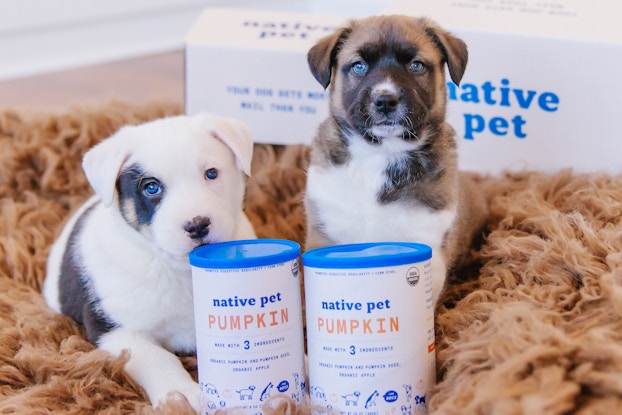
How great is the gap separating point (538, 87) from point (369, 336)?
1.35 metres

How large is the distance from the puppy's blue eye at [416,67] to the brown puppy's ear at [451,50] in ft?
0.29

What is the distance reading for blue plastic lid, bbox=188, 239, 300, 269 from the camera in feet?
6.28

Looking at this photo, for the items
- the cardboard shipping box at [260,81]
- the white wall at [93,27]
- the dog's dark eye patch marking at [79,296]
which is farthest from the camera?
the white wall at [93,27]

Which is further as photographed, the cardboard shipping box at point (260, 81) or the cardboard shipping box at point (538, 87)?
the cardboard shipping box at point (260, 81)

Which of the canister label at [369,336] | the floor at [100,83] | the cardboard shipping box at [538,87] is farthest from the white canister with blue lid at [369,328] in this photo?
the floor at [100,83]

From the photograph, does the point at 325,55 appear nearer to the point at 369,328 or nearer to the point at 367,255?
the point at 367,255

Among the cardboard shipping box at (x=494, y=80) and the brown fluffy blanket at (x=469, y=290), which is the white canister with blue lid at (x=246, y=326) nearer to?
the brown fluffy blanket at (x=469, y=290)

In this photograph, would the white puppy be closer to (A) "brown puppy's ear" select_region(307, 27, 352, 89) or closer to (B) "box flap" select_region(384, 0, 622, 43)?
(A) "brown puppy's ear" select_region(307, 27, 352, 89)

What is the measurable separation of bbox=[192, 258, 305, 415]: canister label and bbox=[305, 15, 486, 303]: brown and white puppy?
1.36 feet

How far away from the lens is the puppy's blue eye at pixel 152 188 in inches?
86.4

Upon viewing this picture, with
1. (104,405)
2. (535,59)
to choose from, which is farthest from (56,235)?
(535,59)

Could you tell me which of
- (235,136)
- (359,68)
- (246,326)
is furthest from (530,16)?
(246,326)

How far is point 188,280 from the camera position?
2.41m

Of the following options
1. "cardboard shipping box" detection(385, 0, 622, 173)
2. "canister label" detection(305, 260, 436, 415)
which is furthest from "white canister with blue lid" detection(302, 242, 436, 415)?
"cardboard shipping box" detection(385, 0, 622, 173)
